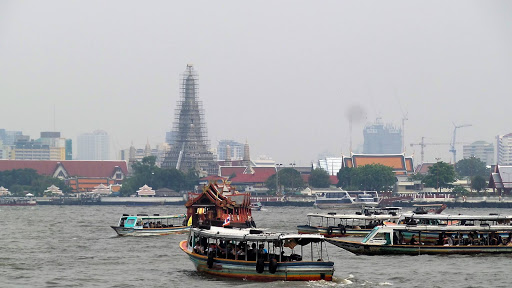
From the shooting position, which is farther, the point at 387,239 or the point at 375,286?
the point at 387,239

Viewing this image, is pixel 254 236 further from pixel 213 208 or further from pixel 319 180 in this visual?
pixel 319 180

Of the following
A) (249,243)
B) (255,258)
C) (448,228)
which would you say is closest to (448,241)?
(448,228)

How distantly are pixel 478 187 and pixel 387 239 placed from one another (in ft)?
402

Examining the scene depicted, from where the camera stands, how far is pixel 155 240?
67875 millimetres

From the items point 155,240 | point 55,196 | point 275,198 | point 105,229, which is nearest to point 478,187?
point 275,198

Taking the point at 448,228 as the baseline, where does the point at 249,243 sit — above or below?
below

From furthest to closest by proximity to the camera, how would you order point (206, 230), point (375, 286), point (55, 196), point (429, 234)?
point (55, 196), point (429, 234), point (206, 230), point (375, 286)

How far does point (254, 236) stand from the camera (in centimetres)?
4153

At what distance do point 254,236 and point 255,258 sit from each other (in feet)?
3.54

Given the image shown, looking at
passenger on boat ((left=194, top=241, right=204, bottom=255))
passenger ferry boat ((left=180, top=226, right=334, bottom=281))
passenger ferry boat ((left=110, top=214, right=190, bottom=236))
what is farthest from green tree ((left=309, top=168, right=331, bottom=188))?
passenger ferry boat ((left=180, top=226, right=334, bottom=281))

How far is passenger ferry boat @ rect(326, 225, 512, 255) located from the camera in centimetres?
5188

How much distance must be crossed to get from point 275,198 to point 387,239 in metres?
125

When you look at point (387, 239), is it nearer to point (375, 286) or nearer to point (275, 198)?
point (375, 286)

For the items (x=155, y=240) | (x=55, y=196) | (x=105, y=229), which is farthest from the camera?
(x=55, y=196)
